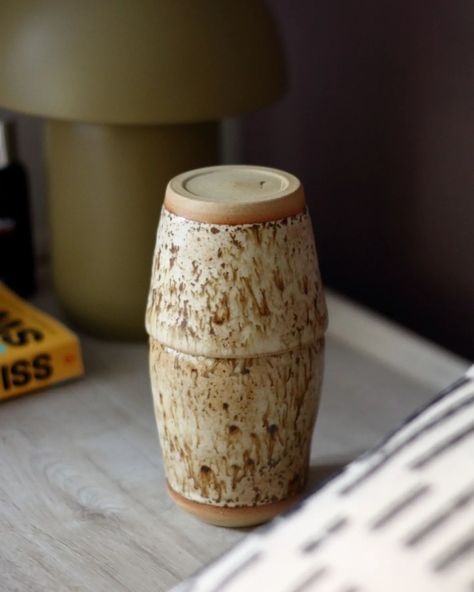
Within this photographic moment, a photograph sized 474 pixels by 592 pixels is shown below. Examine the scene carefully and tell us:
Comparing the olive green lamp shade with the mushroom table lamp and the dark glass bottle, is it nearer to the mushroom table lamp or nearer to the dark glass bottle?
the mushroom table lamp

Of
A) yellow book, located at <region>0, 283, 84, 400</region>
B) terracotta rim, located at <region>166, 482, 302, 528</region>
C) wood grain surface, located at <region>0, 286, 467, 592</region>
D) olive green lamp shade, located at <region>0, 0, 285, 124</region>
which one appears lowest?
wood grain surface, located at <region>0, 286, 467, 592</region>

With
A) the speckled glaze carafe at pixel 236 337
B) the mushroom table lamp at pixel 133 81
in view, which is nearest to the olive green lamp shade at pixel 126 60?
the mushroom table lamp at pixel 133 81

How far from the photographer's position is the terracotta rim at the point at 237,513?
59 cm

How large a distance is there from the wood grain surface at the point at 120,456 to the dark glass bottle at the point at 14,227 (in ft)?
0.11

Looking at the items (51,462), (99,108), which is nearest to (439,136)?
(99,108)

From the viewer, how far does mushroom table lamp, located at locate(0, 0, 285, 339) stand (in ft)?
2.24

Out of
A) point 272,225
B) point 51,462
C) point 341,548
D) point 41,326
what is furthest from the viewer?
point 41,326

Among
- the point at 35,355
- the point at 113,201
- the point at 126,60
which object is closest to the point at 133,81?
the point at 126,60

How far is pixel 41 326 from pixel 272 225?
317mm

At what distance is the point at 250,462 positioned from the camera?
1.88ft

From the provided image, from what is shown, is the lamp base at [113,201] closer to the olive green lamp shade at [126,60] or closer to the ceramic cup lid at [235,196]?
the olive green lamp shade at [126,60]

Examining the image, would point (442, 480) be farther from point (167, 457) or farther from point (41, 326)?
point (41, 326)

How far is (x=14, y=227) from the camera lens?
2.86 ft

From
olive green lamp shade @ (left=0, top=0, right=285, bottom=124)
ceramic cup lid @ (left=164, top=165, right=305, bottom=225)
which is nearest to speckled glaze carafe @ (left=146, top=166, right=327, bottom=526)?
ceramic cup lid @ (left=164, top=165, right=305, bottom=225)
